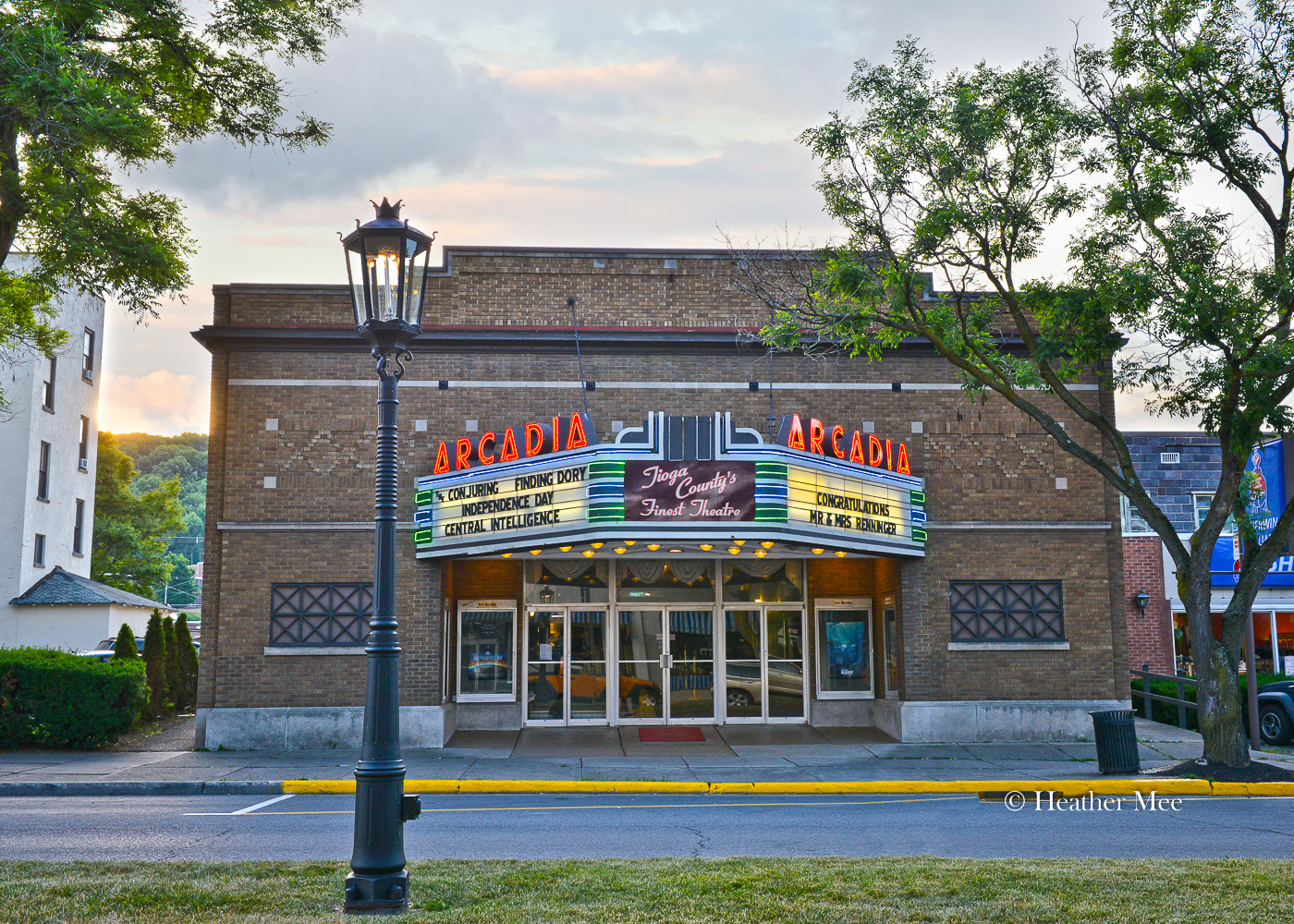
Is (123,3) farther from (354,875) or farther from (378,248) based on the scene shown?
(354,875)

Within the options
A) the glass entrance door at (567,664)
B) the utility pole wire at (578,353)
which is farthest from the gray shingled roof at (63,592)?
the utility pole wire at (578,353)

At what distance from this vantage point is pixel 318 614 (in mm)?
18891

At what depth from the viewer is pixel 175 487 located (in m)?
56.2

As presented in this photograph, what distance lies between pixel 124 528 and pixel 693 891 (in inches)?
1999

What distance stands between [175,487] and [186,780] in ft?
149

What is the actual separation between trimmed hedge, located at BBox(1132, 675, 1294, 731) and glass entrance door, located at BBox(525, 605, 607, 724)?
11.4 meters

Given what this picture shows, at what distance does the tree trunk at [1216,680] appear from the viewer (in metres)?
15.0

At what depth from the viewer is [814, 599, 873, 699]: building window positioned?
21.1 m

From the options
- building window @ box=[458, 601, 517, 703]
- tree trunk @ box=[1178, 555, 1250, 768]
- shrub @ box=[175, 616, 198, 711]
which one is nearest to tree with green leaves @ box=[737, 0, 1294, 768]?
tree trunk @ box=[1178, 555, 1250, 768]

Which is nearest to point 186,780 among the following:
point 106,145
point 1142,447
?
point 106,145

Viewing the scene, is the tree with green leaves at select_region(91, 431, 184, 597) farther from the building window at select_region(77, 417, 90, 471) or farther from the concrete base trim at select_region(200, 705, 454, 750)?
the concrete base trim at select_region(200, 705, 454, 750)

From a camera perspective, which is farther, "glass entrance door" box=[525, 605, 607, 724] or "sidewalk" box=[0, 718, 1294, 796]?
"glass entrance door" box=[525, 605, 607, 724]

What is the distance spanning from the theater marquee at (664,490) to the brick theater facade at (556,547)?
0.28 feet

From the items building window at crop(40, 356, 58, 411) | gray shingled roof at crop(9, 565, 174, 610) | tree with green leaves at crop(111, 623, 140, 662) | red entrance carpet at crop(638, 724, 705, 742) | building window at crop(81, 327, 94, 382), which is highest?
building window at crop(81, 327, 94, 382)
